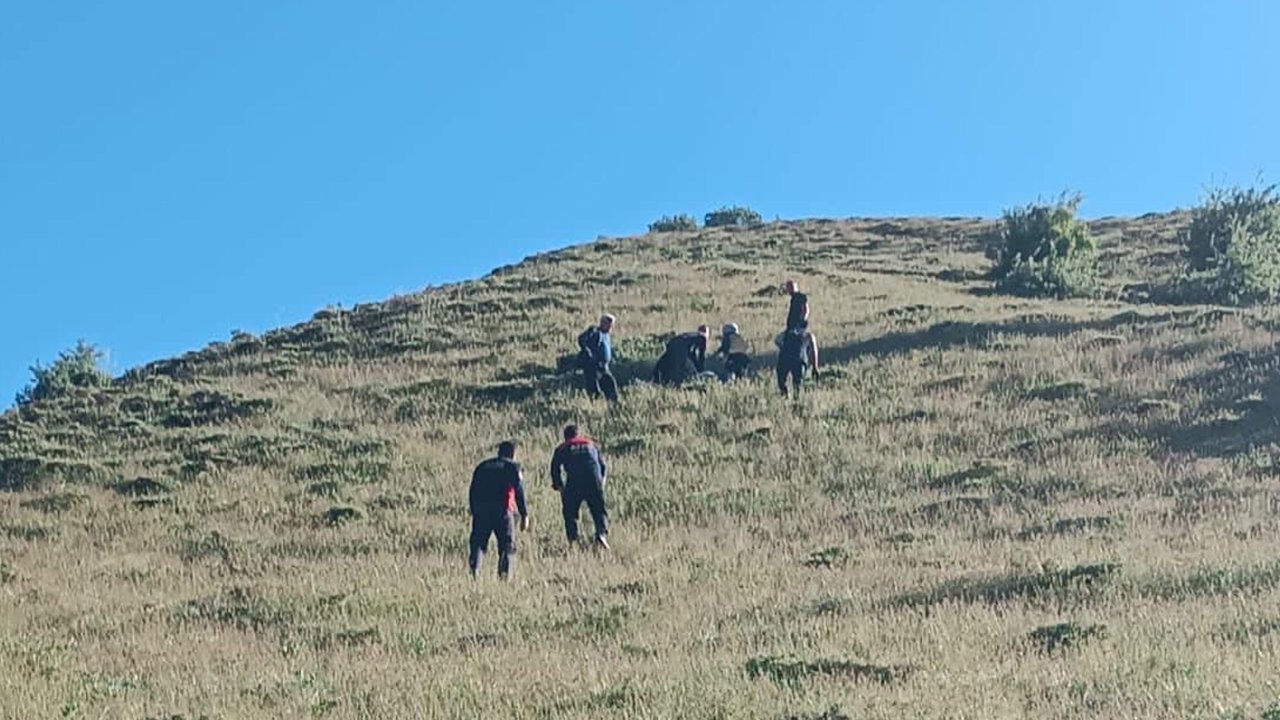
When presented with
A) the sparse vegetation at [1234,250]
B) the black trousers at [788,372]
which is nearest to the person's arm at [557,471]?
the black trousers at [788,372]

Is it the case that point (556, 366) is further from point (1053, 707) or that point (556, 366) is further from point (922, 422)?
point (1053, 707)

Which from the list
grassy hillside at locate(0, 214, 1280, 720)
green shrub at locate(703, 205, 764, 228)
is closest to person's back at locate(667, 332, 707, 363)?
grassy hillside at locate(0, 214, 1280, 720)

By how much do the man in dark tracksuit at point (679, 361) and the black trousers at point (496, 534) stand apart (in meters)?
11.0

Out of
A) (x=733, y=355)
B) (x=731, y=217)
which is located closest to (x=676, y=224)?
(x=731, y=217)

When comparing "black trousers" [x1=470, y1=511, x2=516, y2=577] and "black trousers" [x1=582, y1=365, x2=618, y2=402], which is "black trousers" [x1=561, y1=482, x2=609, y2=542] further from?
"black trousers" [x1=582, y1=365, x2=618, y2=402]

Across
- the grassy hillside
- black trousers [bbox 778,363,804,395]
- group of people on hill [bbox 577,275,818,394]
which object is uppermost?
group of people on hill [bbox 577,275,818,394]

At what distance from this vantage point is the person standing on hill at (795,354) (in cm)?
2414

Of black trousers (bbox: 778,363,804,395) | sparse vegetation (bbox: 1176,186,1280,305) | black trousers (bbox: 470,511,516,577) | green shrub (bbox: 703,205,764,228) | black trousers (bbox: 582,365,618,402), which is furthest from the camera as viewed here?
green shrub (bbox: 703,205,764,228)

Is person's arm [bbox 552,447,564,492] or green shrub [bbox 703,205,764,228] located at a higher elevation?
green shrub [bbox 703,205,764,228]

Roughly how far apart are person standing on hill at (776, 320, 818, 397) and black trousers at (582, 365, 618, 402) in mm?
2609

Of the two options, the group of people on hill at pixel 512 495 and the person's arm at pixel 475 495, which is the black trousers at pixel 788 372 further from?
the person's arm at pixel 475 495

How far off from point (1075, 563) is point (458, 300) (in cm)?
2838

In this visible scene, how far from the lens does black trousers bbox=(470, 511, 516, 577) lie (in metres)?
15.6

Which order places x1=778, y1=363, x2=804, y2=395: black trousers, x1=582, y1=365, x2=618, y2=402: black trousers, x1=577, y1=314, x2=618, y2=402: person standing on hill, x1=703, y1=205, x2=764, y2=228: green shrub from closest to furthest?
x1=778, y1=363, x2=804, y2=395: black trousers → x1=577, y1=314, x2=618, y2=402: person standing on hill → x1=582, y1=365, x2=618, y2=402: black trousers → x1=703, y1=205, x2=764, y2=228: green shrub
